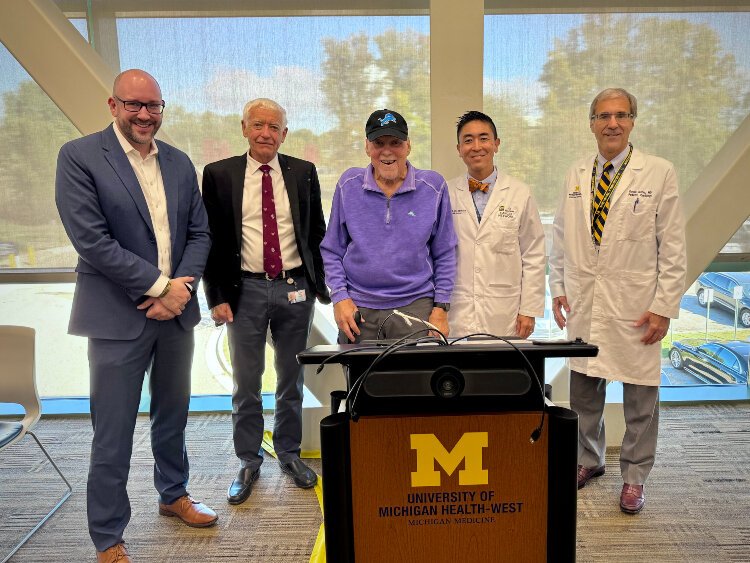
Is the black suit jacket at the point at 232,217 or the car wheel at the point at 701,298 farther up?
the black suit jacket at the point at 232,217

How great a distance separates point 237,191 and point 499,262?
46.8 inches

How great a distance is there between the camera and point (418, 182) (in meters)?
2.68

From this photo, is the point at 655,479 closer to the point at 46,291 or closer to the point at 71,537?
the point at 71,537

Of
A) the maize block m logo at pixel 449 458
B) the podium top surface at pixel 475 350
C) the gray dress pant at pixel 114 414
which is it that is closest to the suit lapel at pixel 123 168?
the gray dress pant at pixel 114 414

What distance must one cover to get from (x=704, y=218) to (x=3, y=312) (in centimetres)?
428

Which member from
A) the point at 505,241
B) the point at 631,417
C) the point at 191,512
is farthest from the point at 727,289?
the point at 191,512

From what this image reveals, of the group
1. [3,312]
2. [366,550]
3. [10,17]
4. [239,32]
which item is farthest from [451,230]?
[3,312]

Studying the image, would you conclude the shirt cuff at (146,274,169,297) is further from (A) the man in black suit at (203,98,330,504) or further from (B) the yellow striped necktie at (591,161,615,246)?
(B) the yellow striped necktie at (591,161,615,246)

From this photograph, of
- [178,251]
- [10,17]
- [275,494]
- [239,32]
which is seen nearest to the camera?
[178,251]

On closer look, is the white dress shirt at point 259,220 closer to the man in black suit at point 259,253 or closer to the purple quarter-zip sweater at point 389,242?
the man in black suit at point 259,253

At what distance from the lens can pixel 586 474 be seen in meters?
3.07

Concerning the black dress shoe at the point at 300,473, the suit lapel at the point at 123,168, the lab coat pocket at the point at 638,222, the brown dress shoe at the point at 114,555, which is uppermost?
the suit lapel at the point at 123,168

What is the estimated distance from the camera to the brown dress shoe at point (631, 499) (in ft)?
9.21

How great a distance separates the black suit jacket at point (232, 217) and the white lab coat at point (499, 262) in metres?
0.68
